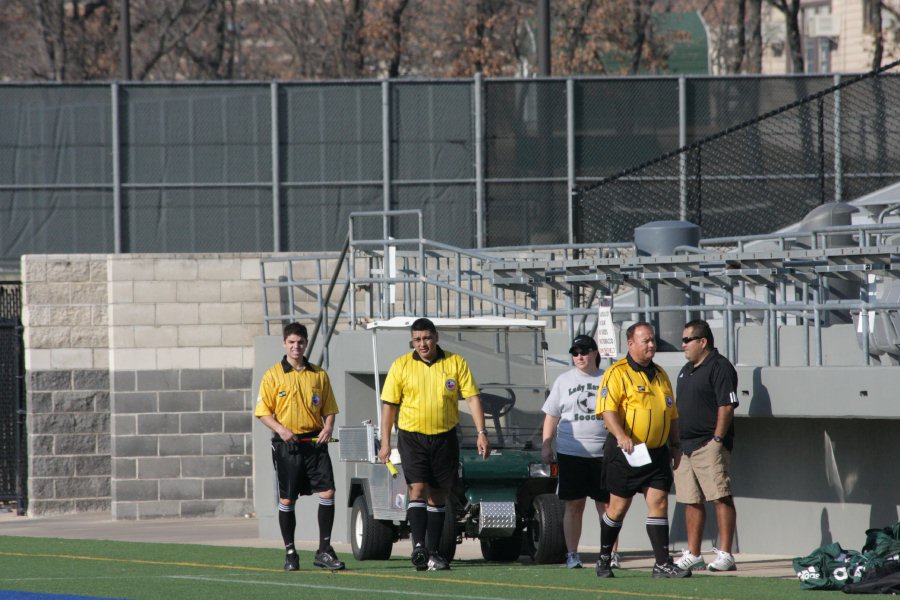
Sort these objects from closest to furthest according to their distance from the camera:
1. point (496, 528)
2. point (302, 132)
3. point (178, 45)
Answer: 1. point (496, 528)
2. point (302, 132)
3. point (178, 45)

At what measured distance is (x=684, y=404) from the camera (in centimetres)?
1180

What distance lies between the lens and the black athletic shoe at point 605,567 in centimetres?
1120

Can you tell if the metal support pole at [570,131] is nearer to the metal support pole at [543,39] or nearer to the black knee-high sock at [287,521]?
the metal support pole at [543,39]

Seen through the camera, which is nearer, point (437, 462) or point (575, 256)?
point (437, 462)

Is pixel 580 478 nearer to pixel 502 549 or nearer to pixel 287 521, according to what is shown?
pixel 502 549

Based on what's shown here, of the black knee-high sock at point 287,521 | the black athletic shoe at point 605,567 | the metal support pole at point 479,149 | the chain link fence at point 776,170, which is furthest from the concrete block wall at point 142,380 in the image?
the black athletic shoe at point 605,567

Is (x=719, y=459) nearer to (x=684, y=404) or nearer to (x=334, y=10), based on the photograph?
(x=684, y=404)

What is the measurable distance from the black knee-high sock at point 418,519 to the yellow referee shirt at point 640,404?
4.98 ft

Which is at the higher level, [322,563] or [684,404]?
[684,404]

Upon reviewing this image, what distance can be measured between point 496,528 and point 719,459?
1.86 meters

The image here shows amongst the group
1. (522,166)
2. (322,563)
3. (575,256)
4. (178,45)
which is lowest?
(322,563)

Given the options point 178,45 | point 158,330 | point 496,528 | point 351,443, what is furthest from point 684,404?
point 178,45

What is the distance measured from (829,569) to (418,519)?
9.88 ft

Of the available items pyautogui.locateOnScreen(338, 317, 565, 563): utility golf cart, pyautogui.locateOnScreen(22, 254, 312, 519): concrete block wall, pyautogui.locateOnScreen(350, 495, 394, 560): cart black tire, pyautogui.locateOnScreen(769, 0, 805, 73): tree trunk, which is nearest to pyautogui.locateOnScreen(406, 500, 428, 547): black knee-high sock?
pyautogui.locateOnScreen(338, 317, 565, 563): utility golf cart
